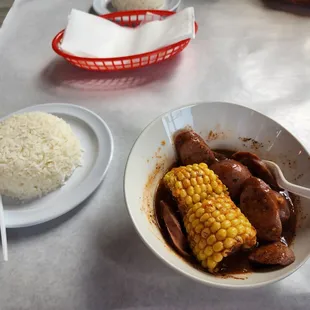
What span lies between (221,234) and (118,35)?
0.99 meters

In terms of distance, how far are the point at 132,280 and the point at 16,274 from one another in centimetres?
28

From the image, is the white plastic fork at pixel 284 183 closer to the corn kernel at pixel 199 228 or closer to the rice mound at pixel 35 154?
the corn kernel at pixel 199 228

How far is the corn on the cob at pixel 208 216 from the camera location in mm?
690

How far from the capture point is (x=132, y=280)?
80cm

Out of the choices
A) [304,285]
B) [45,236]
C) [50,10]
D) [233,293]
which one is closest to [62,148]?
[45,236]

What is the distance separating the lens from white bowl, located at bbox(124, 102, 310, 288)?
0.68 metres

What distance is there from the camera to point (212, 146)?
3.17 ft

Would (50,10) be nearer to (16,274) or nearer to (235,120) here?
(235,120)

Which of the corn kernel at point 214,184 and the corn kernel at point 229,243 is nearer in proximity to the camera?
the corn kernel at point 229,243

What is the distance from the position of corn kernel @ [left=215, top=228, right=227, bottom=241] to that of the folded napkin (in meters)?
0.81

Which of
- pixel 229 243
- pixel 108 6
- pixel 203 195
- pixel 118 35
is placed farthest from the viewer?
pixel 108 6

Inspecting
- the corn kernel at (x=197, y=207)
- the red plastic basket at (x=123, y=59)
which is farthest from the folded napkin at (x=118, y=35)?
the corn kernel at (x=197, y=207)

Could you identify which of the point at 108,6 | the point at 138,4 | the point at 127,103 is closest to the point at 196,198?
the point at 127,103

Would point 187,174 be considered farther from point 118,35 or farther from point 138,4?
point 138,4
